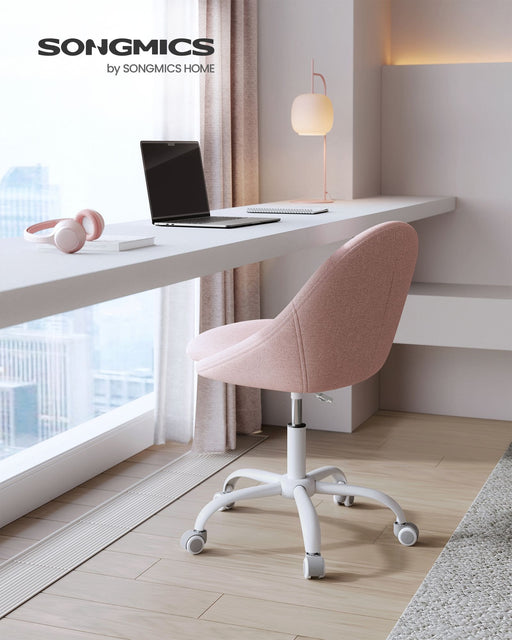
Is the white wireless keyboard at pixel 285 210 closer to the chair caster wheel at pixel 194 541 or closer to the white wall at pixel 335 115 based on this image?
the white wall at pixel 335 115

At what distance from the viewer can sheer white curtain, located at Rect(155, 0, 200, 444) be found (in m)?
3.31

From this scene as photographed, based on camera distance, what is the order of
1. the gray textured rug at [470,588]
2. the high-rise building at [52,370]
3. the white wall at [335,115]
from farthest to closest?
the white wall at [335,115], the high-rise building at [52,370], the gray textured rug at [470,588]

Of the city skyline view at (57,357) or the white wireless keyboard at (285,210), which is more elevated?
the white wireless keyboard at (285,210)

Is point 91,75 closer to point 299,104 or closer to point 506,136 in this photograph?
point 299,104

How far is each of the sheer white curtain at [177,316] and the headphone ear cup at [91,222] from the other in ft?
4.47

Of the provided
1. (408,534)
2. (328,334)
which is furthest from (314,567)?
(328,334)

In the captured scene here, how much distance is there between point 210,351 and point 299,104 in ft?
4.01

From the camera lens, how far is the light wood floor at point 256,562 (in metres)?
2.15

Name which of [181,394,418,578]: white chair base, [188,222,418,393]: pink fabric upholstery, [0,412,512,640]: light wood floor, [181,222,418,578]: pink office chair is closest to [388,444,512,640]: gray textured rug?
[0,412,512,640]: light wood floor

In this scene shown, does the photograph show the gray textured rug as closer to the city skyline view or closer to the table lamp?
the city skyline view

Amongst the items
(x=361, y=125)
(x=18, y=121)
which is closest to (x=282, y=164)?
(x=361, y=125)

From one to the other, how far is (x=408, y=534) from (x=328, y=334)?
0.66 metres

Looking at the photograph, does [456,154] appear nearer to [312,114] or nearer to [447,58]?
[447,58]

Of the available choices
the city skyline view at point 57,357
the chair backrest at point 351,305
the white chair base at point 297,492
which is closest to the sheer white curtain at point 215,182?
the city skyline view at point 57,357
